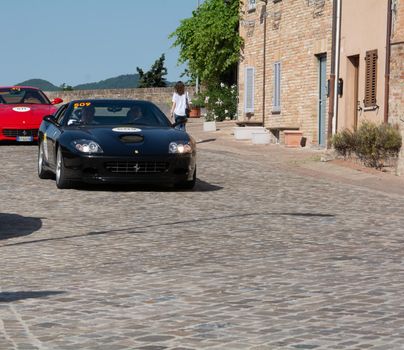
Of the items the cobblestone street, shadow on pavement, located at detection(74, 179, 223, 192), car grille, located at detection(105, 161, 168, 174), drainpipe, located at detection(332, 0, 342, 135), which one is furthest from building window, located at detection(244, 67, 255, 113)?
car grille, located at detection(105, 161, 168, 174)

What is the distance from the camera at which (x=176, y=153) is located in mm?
16734

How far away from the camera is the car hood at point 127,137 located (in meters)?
16.6

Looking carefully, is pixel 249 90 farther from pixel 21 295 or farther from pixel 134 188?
pixel 21 295

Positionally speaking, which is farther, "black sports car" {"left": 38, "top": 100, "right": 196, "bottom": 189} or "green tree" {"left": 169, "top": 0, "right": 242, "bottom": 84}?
"green tree" {"left": 169, "top": 0, "right": 242, "bottom": 84}

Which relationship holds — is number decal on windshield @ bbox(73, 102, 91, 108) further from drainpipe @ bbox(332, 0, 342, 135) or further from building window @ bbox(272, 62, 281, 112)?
building window @ bbox(272, 62, 281, 112)

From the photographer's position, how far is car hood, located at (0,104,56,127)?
1087 inches

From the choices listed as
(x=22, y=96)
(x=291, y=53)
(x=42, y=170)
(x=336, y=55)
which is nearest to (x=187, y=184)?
(x=42, y=170)

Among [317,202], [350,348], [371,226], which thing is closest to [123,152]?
[317,202]

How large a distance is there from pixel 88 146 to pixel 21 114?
37.4 ft

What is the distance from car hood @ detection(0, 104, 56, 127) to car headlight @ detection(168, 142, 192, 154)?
11.2 m

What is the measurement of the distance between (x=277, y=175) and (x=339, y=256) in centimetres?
1086

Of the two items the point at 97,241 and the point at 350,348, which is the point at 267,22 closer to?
the point at 97,241

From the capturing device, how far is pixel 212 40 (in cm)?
4203

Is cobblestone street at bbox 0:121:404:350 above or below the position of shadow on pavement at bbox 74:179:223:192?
below
